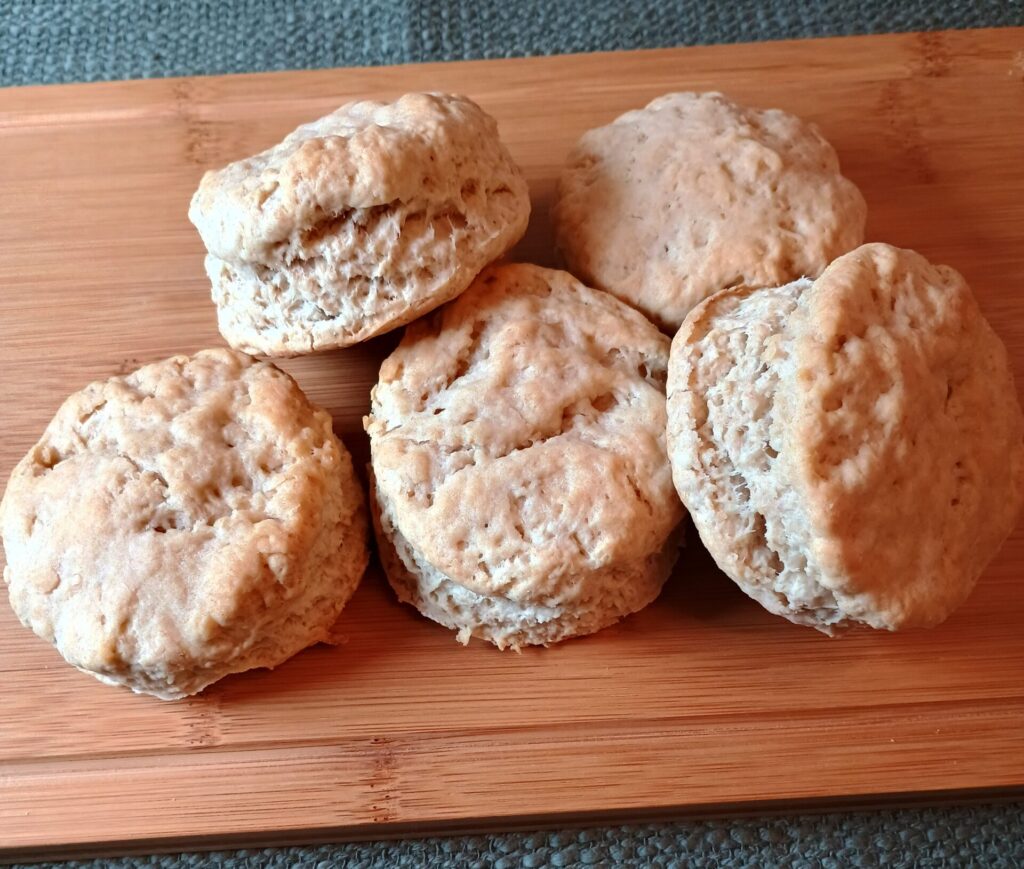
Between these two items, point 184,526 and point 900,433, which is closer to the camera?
point 900,433

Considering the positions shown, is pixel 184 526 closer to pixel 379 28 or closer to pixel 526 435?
pixel 526 435

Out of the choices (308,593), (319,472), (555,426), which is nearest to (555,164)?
(555,426)

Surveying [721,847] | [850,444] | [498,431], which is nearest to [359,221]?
[498,431]

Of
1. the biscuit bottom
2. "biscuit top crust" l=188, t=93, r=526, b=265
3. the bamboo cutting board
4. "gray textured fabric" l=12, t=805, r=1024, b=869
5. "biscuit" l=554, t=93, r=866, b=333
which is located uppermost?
"biscuit top crust" l=188, t=93, r=526, b=265

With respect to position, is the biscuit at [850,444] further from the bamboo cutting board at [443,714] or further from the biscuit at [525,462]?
the bamboo cutting board at [443,714]

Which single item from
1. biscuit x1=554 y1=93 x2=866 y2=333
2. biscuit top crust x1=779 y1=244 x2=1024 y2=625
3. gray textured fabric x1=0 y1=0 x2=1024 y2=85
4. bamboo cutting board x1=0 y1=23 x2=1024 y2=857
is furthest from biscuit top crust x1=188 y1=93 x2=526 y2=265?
gray textured fabric x1=0 y1=0 x2=1024 y2=85

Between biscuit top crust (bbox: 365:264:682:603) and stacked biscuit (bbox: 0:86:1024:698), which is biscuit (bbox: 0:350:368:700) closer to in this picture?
stacked biscuit (bbox: 0:86:1024:698)
